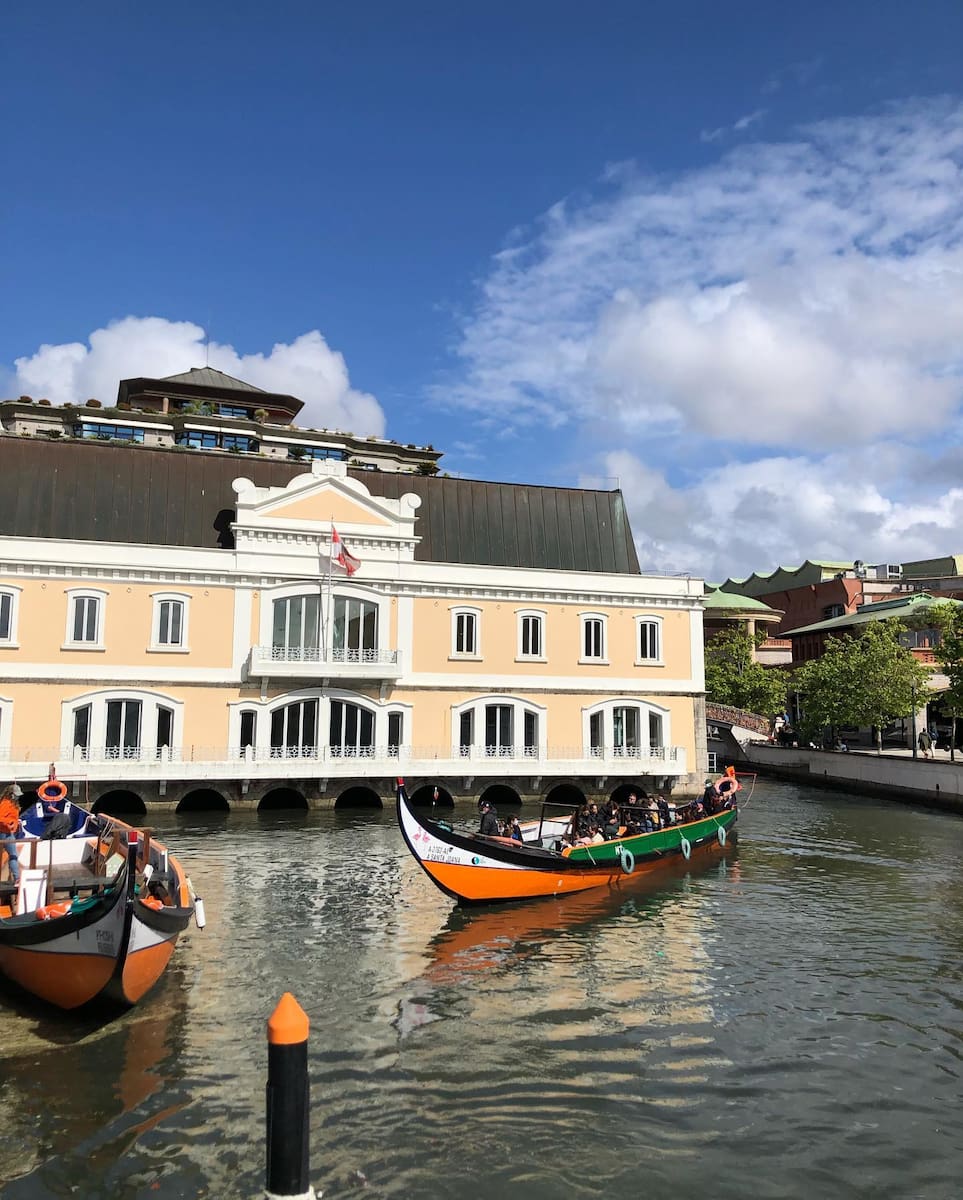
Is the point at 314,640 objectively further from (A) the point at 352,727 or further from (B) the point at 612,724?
(B) the point at 612,724

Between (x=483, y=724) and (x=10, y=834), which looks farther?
(x=483, y=724)

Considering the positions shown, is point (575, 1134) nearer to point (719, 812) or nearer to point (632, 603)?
point (719, 812)

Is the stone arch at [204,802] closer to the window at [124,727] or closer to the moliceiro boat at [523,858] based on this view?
the window at [124,727]

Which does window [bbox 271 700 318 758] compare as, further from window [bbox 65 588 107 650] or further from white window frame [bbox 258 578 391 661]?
window [bbox 65 588 107 650]

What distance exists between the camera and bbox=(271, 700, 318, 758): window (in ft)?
126

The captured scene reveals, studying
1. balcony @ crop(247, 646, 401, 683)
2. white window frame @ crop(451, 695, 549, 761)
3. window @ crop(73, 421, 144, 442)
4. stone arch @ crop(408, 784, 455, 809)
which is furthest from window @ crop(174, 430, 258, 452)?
stone arch @ crop(408, 784, 455, 809)

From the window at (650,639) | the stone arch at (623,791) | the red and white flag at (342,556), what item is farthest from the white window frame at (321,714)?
the window at (650,639)

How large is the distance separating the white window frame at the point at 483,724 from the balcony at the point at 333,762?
0.07 m

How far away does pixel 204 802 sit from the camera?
39.4m

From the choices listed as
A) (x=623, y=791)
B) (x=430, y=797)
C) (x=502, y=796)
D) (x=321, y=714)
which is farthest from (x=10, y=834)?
(x=623, y=791)

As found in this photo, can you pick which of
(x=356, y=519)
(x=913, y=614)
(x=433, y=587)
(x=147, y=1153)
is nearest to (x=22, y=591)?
(x=356, y=519)

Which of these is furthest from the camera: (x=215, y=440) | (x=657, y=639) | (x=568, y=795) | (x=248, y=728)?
(x=215, y=440)

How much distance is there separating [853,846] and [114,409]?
190 ft

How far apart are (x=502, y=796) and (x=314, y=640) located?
1111 cm
